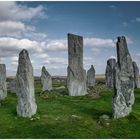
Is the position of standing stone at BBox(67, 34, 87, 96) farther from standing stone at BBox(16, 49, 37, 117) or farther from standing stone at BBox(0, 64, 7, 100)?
standing stone at BBox(16, 49, 37, 117)

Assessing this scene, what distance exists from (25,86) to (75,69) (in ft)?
54.1

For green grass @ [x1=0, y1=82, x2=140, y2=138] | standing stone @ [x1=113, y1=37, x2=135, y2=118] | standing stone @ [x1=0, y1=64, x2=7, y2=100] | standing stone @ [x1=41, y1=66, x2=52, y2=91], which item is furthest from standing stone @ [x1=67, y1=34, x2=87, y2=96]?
standing stone @ [x1=113, y1=37, x2=135, y2=118]

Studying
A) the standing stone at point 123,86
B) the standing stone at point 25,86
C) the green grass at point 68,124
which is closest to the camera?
the green grass at point 68,124

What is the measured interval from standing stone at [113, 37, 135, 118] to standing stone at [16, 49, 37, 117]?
686 cm

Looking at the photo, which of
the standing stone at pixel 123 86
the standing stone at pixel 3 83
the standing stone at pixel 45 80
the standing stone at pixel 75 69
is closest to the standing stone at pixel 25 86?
the standing stone at pixel 123 86

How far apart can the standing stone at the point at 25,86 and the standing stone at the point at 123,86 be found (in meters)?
6.86

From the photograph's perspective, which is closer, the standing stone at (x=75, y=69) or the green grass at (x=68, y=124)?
the green grass at (x=68, y=124)

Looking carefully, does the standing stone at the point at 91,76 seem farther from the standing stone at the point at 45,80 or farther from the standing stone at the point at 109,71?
the standing stone at the point at 45,80

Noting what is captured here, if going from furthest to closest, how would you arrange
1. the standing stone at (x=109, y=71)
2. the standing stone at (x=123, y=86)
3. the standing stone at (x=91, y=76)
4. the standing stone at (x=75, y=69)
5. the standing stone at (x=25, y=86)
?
the standing stone at (x=91, y=76) < the standing stone at (x=109, y=71) < the standing stone at (x=75, y=69) < the standing stone at (x=25, y=86) < the standing stone at (x=123, y=86)

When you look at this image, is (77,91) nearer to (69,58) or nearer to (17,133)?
(69,58)

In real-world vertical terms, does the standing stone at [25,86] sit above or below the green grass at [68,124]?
above

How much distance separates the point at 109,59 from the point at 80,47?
15.4 meters

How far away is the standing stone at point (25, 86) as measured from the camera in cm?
2948

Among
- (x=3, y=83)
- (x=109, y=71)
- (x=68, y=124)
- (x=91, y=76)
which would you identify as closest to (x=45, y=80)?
(x=91, y=76)
